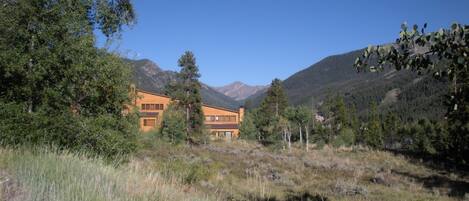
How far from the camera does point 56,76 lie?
1304cm

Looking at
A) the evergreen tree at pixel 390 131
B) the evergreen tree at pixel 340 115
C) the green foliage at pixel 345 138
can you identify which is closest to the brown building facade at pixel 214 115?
the evergreen tree at pixel 340 115

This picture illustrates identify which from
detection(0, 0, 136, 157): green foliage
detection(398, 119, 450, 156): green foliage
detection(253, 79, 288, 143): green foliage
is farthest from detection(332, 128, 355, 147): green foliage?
detection(0, 0, 136, 157): green foliage

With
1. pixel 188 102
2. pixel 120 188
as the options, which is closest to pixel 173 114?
pixel 188 102

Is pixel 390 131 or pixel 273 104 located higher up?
pixel 273 104

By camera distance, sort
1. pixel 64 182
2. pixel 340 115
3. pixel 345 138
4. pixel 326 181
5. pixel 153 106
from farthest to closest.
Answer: pixel 153 106
pixel 340 115
pixel 345 138
pixel 326 181
pixel 64 182

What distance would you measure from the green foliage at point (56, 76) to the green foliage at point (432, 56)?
9557 mm

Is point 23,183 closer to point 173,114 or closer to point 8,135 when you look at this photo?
point 8,135

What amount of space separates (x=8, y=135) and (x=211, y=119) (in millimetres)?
78381

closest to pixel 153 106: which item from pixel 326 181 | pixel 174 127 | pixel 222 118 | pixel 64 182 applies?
pixel 222 118

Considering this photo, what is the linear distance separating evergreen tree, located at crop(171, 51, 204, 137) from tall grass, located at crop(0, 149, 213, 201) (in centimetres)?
4564

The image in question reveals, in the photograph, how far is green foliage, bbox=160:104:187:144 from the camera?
5072 centimetres

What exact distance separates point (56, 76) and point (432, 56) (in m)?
11.5

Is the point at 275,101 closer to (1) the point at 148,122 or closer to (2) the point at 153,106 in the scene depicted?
(2) the point at 153,106

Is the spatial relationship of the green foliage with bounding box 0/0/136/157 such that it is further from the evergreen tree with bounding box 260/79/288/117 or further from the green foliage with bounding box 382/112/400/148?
the green foliage with bounding box 382/112/400/148
